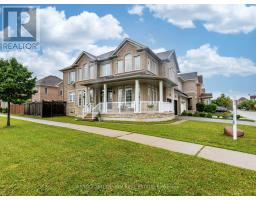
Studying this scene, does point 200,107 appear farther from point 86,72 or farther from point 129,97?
point 86,72

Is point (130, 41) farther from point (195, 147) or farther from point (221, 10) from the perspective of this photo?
point (195, 147)

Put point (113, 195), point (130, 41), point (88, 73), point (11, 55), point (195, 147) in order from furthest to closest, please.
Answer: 1. point (88, 73)
2. point (130, 41)
3. point (11, 55)
4. point (195, 147)
5. point (113, 195)

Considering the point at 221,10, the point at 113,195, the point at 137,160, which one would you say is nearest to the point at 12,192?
the point at 113,195

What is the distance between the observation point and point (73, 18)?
894 cm

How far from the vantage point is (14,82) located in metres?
12.5

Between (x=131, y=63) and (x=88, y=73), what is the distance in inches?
246

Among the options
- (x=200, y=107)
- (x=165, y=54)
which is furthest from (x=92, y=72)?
(x=200, y=107)

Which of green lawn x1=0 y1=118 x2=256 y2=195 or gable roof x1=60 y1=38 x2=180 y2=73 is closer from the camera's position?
green lawn x1=0 y1=118 x2=256 y2=195

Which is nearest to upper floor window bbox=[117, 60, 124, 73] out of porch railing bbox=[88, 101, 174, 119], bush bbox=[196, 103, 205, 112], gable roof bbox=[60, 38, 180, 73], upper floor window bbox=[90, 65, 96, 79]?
gable roof bbox=[60, 38, 180, 73]

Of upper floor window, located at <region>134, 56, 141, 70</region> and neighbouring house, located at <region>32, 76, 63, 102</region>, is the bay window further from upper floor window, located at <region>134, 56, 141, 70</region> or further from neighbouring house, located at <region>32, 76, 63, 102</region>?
neighbouring house, located at <region>32, 76, 63, 102</region>

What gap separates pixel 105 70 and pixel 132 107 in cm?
687

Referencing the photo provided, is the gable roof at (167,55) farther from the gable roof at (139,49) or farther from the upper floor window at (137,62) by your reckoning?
the upper floor window at (137,62)

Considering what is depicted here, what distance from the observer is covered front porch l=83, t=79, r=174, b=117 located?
53.8ft

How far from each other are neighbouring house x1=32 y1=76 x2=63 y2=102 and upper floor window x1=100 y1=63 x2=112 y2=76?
53.3 ft
